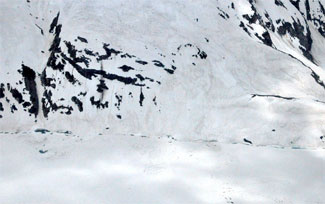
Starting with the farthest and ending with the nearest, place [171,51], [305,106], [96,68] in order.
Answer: [171,51]
[96,68]
[305,106]

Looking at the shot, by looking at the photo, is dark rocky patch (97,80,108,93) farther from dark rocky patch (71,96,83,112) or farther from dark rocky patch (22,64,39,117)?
dark rocky patch (22,64,39,117)

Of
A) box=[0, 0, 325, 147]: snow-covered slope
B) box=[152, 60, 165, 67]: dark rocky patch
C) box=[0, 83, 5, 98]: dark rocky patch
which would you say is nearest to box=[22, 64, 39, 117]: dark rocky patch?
box=[0, 0, 325, 147]: snow-covered slope

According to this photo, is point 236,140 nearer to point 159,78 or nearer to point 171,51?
point 159,78

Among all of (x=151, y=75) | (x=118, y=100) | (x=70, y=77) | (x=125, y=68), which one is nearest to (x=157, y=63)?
(x=151, y=75)

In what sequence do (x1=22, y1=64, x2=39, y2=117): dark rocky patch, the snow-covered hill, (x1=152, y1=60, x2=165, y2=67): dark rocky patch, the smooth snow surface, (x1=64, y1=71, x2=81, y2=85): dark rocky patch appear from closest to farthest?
the smooth snow surface
the snow-covered hill
(x1=22, y1=64, x2=39, y2=117): dark rocky patch
(x1=64, y1=71, x2=81, y2=85): dark rocky patch
(x1=152, y1=60, x2=165, y2=67): dark rocky patch

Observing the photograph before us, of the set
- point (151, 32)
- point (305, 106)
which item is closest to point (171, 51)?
point (151, 32)
